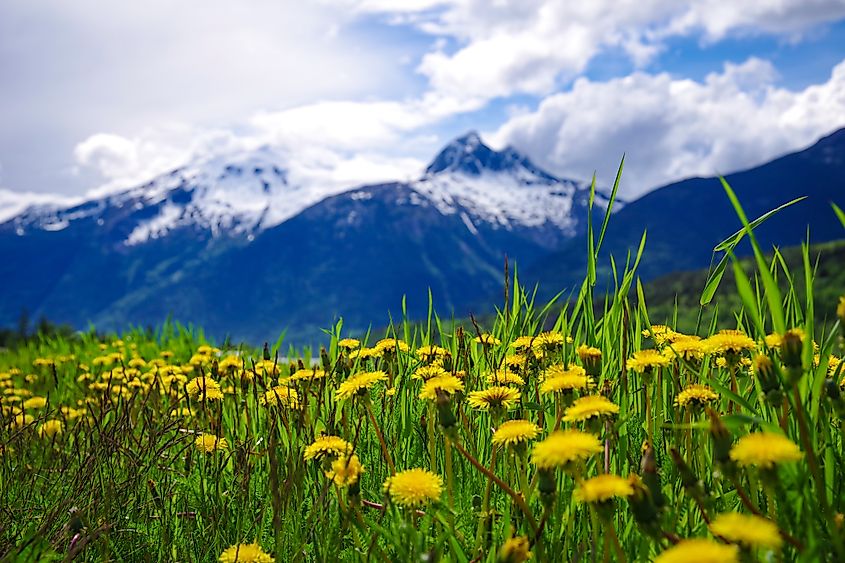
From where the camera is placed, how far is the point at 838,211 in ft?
5.13

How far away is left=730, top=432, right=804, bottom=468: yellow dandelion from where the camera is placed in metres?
1.27

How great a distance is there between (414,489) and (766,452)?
81 centimetres

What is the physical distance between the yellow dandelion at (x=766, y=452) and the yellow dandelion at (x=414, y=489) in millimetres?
707

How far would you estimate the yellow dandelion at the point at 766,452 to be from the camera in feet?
4.17

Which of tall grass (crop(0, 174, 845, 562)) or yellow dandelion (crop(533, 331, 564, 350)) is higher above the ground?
yellow dandelion (crop(533, 331, 564, 350))

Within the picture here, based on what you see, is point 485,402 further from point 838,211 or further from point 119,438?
point 119,438

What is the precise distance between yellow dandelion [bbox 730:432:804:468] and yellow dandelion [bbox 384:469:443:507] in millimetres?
707

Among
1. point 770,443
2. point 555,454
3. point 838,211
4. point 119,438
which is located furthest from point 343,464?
point 119,438

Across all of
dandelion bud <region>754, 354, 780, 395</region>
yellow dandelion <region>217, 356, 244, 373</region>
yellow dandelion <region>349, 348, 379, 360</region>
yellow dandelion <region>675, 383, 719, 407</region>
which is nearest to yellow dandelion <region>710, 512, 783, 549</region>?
dandelion bud <region>754, 354, 780, 395</region>

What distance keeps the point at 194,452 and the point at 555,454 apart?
2.36 metres

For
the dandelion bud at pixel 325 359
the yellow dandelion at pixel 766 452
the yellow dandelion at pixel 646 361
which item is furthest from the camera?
the dandelion bud at pixel 325 359

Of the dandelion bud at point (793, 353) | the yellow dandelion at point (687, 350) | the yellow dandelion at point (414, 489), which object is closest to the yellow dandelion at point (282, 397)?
the yellow dandelion at point (414, 489)

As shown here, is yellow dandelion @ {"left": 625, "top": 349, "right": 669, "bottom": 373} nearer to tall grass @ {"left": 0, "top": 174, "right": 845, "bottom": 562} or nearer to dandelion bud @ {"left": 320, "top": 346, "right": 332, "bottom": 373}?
tall grass @ {"left": 0, "top": 174, "right": 845, "bottom": 562}

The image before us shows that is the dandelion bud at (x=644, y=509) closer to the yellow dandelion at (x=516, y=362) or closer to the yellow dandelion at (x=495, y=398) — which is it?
the yellow dandelion at (x=495, y=398)
